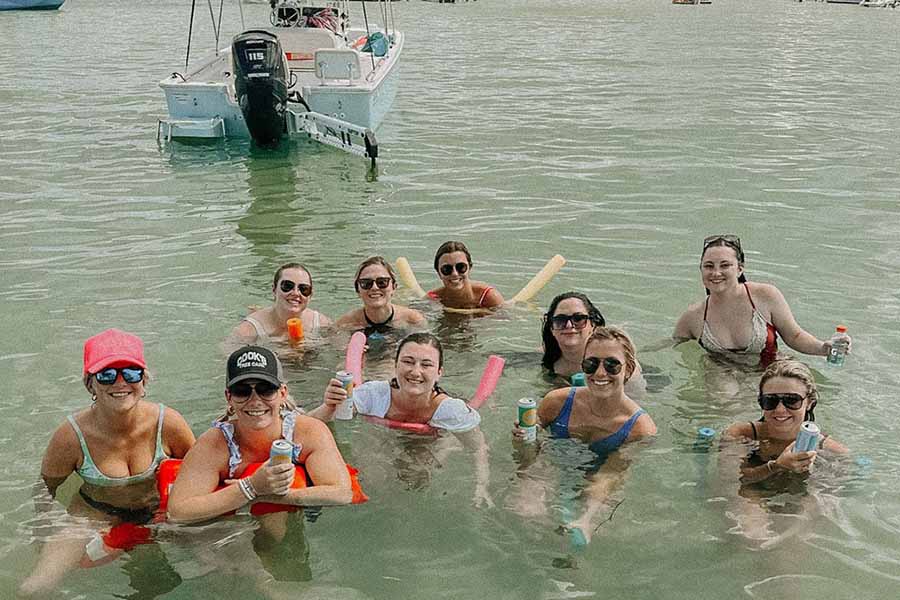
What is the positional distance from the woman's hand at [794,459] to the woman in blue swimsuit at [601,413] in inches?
35.9

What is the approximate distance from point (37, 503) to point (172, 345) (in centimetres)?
301

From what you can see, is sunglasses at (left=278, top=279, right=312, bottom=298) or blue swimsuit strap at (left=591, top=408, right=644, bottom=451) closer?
blue swimsuit strap at (left=591, top=408, right=644, bottom=451)

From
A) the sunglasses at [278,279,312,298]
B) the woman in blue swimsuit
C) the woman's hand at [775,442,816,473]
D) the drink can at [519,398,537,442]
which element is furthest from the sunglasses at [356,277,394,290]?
the woman's hand at [775,442,816,473]

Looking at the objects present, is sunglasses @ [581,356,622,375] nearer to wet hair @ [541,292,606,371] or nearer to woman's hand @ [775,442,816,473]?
woman's hand @ [775,442,816,473]

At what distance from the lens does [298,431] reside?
5.07 meters

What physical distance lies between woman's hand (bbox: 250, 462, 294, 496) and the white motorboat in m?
10.9

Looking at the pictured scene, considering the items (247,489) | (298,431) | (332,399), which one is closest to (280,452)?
(247,489)

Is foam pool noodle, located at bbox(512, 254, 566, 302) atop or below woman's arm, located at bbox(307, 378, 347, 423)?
below

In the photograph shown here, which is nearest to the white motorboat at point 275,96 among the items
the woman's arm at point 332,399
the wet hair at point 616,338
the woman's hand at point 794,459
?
the woman's arm at point 332,399

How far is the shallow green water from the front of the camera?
512 centimetres

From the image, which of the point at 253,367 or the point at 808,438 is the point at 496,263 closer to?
the point at 808,438

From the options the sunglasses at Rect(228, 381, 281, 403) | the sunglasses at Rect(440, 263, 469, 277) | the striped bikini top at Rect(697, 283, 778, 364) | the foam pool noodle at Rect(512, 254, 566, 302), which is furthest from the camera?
the foam pool noodle at Rect(512, 254, 566, 302)

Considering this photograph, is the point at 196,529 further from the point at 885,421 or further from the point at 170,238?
the point at 170,238

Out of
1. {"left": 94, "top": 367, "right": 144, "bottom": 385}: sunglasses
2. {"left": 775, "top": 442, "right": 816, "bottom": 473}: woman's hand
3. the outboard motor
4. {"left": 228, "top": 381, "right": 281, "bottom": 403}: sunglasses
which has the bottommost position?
{"left": 775, "top": 442, "right": 816, "bottom": 473}: woman's hand
